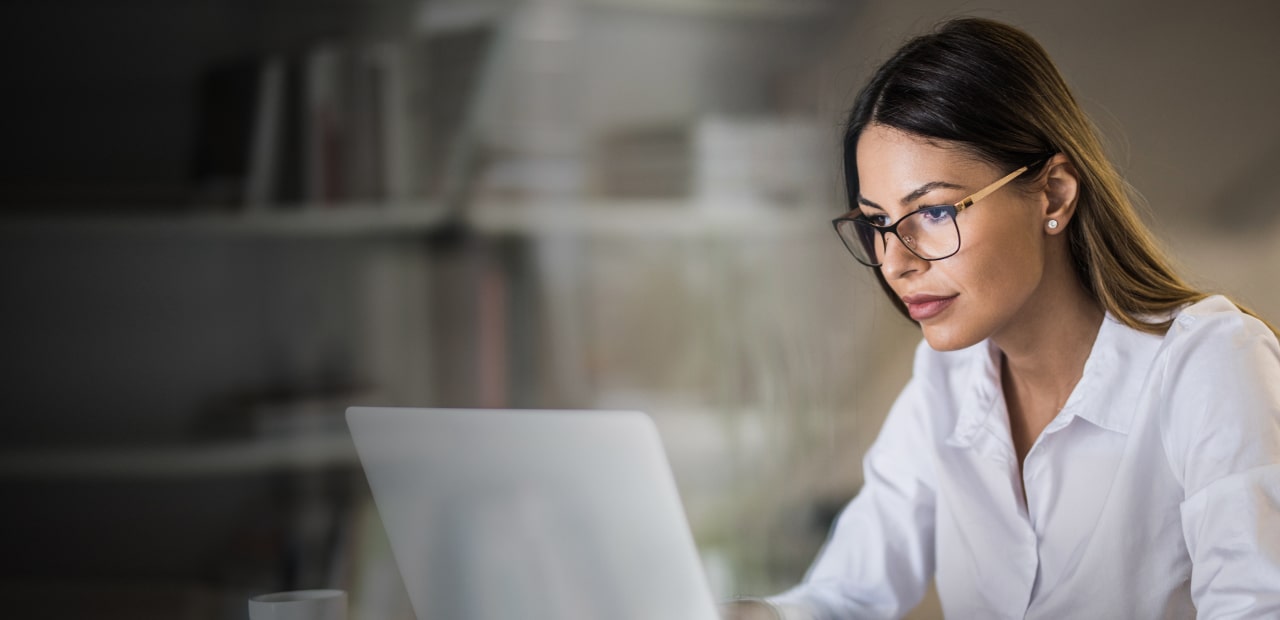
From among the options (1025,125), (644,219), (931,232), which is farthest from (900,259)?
(644,219)

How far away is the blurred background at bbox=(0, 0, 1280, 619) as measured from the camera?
183 centimetres

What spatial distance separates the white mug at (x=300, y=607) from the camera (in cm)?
75

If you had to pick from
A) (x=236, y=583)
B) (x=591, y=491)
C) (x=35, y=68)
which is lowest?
(x=236, y=583)

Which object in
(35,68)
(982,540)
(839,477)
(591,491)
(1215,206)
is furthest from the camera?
(1215,206)

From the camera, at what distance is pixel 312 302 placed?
1.94 m

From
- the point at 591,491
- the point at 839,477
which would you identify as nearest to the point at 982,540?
the point at 591,491

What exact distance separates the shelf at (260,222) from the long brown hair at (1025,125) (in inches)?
42.0

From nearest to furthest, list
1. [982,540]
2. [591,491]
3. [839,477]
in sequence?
[591,491] < [982,540] < [839,477]

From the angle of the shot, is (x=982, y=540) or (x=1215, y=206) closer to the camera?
(x=982, y=540)

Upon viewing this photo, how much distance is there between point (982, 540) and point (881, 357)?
1060mm

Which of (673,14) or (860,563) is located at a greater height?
(673,14)

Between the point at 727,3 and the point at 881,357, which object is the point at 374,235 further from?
the point at 881,357

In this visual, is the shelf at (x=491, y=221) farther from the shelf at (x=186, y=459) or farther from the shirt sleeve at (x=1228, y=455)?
the shirt sleeve at (x=1228, y=455)

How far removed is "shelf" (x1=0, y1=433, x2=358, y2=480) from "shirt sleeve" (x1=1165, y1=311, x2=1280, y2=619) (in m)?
1.44
